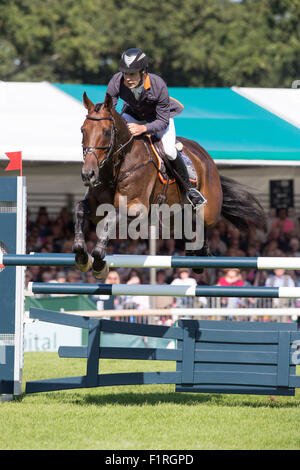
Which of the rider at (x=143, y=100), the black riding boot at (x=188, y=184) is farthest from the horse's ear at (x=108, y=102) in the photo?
the black riding boot at (x=188, y=184)

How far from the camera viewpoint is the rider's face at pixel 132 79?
5309 mm

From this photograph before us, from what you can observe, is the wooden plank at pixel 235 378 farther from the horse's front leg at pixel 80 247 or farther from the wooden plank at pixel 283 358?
the horse's front leg at pixel 80 247

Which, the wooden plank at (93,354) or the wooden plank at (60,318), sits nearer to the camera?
the wooden plank at (93,354)

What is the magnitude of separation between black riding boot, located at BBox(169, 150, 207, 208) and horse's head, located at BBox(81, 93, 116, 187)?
1007 mm

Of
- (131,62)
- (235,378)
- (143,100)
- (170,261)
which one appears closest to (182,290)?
(170,261)

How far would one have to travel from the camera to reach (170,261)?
5039 mm

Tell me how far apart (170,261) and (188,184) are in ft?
4.39

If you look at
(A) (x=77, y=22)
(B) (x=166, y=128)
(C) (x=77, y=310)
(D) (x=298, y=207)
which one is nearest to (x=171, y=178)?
(B) (x=166, y=128)

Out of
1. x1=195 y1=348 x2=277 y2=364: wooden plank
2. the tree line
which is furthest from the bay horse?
the tree line

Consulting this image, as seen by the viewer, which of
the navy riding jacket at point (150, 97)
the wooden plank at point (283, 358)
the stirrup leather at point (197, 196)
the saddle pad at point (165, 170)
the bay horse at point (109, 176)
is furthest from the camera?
the stirrup leather at point (197, 196)

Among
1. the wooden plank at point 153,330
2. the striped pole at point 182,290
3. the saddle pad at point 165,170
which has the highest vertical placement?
the saddle pad at point 165,170

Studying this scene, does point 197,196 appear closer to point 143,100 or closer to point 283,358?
point 143,100

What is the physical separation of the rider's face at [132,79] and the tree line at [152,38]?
2177cm
